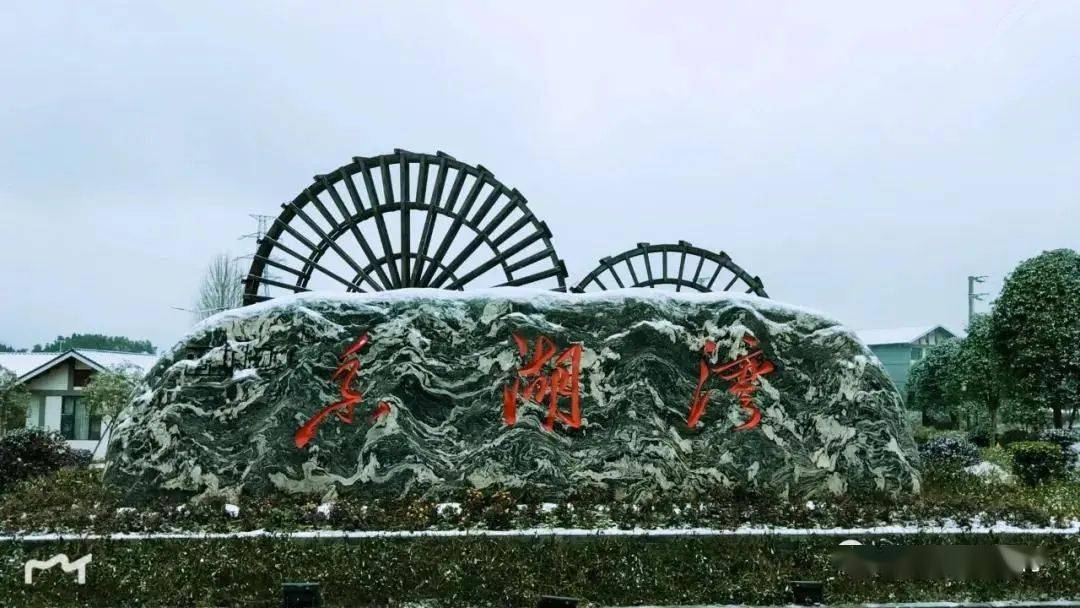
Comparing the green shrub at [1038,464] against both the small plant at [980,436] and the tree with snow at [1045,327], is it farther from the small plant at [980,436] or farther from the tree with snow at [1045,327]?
the small plant at [980,436]

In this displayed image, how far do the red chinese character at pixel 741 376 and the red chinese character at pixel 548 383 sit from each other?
0.99 meters

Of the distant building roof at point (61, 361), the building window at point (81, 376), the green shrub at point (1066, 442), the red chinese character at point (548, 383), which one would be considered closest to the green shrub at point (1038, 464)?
the green shrub at point (1066, 442)

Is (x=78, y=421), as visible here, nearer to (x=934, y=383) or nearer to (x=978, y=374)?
(x=978, y=374)

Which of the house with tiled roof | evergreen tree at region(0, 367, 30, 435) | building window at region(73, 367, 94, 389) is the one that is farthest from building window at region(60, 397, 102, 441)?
evergreen tree at region(0, 367, 30, 435)

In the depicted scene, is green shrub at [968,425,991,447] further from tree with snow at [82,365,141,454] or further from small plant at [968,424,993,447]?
tree with snow at [82,365,141,454]

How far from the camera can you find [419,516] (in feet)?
19.7

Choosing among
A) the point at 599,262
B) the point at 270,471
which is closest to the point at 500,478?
the point at 270,471

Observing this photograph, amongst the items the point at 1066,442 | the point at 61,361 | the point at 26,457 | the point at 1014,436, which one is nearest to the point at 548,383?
the point at 26,457

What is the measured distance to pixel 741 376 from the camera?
275 inches

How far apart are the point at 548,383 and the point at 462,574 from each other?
6.43ft

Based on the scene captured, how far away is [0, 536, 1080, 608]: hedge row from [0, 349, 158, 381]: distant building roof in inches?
611

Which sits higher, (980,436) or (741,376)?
(741,376)

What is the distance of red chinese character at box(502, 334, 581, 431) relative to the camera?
6809 mm

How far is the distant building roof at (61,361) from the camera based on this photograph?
70.4ft
